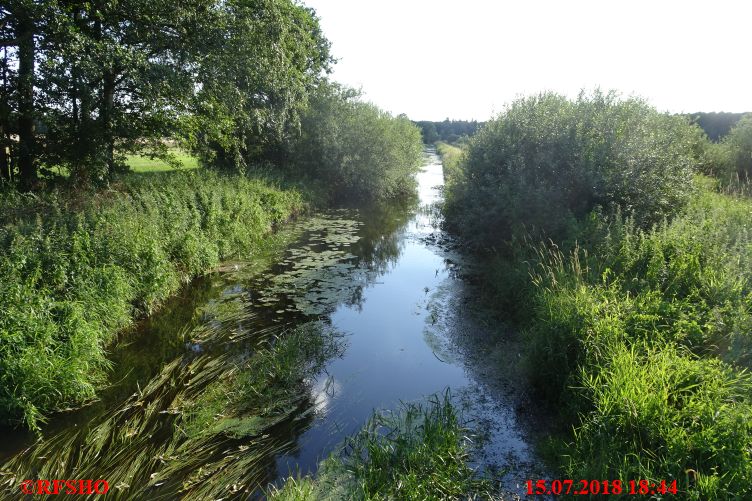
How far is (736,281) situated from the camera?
6102 mm

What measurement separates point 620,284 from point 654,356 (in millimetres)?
2248

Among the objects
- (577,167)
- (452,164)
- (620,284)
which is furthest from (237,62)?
(452,164)

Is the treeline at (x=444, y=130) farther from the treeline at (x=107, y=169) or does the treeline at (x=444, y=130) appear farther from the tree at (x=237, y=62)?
the treeline at (x=107, y=169)

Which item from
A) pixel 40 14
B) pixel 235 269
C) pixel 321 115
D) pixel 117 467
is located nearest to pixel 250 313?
pixel 235 269

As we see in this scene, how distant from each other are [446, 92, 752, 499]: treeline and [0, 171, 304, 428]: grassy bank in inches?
249

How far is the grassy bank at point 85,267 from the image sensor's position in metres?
5.57

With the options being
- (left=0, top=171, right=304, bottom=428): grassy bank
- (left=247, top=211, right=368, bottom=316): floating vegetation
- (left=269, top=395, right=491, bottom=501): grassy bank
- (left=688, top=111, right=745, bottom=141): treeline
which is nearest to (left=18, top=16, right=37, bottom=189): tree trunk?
(left=0, top=171, right=304, bottom=428): grassy bank

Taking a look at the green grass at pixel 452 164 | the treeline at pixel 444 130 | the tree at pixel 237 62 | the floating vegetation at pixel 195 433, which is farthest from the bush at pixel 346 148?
the treeline at pixel 444 130

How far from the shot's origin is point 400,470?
181 inches

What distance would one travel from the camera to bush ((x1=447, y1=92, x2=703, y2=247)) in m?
10.2

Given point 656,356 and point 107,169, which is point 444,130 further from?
point 656,356

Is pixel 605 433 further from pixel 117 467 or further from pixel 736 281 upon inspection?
pixel 117 467

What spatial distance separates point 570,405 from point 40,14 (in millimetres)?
12743

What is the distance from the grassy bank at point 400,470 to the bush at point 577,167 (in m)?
6.54
